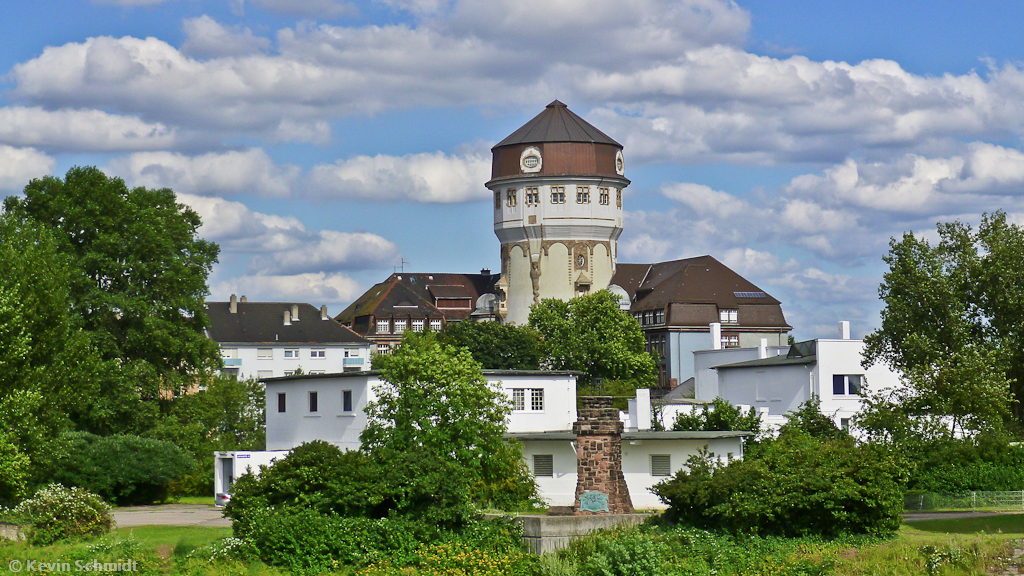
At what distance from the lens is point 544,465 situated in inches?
1980

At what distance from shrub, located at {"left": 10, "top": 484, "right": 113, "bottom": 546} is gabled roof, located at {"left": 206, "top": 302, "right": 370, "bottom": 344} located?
96.7 meters

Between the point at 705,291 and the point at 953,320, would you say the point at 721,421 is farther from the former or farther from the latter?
the point at 705,291

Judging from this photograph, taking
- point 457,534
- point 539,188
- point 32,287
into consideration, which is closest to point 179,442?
point 32,287

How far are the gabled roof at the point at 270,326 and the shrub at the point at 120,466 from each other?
77826mm

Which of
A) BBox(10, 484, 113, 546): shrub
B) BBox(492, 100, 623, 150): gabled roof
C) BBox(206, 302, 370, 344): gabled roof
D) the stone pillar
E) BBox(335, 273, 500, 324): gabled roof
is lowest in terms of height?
BBox(10, 484, 113, 546): shrub

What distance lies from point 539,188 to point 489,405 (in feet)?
270

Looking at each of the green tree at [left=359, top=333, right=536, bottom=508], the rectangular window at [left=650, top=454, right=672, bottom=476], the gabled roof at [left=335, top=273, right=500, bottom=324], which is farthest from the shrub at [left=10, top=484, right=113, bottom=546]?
the gabled roof at [left=335, top=273, right=500, bottom=324]

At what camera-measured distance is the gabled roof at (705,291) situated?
13662 cm

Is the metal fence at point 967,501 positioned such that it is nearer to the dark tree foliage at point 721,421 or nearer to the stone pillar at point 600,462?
the dark tree foliage at point 721,421

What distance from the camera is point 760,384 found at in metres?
71.2

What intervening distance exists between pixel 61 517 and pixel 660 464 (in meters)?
22.2

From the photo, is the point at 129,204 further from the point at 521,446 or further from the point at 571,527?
the point at 571,527

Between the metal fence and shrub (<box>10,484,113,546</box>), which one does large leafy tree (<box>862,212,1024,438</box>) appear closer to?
the metal fence

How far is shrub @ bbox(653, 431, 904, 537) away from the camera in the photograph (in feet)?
110
